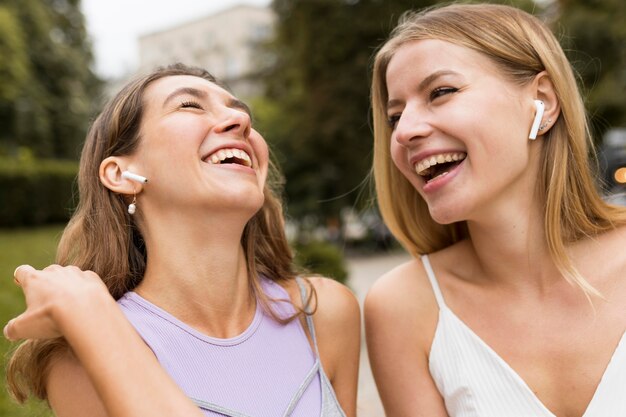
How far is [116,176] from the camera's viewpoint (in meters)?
2.38

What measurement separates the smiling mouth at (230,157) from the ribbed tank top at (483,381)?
3.34 feet

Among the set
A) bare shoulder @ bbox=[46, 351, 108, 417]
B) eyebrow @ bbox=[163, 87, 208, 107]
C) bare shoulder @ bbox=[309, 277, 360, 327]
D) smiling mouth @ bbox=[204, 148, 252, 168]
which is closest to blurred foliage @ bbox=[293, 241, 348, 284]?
bare shoulder @ bbox=[309, 277, 360, 327]

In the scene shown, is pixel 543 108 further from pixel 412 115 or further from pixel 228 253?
pixel 228 253

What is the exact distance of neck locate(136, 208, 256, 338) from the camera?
225cm

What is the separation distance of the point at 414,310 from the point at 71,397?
1.41 m

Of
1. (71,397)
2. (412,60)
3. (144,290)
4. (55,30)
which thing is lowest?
(71,397)

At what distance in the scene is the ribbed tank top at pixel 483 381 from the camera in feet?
7.34

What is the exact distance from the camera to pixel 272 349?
2.29 m

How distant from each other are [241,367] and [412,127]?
3.65 ft

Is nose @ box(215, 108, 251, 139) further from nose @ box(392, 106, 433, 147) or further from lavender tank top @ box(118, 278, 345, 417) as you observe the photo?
lavender tank top @ box(118, 278, 345, 417)

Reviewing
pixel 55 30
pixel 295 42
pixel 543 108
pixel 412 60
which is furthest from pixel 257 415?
pixel 55 30

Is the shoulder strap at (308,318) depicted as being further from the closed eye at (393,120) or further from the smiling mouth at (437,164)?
the closed eye at (393,120)

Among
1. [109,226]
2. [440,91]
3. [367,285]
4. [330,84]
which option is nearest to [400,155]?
[440,91]

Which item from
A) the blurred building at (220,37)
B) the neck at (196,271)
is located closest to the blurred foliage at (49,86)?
the neck at (196,271)
